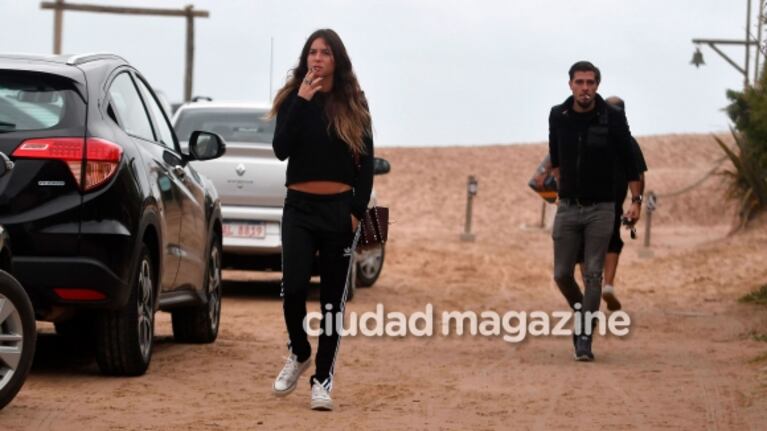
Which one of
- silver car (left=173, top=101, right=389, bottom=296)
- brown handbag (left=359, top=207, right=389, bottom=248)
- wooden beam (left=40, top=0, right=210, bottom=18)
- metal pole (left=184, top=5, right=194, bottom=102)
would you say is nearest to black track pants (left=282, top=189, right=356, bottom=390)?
brown handbag (left=359, top=207, right=389, bottom=248)

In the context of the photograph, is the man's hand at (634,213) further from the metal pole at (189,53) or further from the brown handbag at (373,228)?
the metal pole at (189,53)

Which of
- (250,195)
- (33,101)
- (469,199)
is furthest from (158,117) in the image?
(469,199)

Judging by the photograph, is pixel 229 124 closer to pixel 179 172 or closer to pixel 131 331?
pixel 179 172

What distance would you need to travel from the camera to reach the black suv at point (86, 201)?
29.8ft

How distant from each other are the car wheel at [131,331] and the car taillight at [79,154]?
0.56m

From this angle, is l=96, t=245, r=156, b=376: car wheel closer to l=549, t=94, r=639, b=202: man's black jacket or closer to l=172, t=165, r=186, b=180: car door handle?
l=172, t=165, r=186, b=180: car door handle

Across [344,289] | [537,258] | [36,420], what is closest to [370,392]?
[344,289]

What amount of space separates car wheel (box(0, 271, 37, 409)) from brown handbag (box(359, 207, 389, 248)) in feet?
6.08

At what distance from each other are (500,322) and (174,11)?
29570 mm

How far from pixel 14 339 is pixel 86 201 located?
126 cm

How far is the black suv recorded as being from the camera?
29.8 ft

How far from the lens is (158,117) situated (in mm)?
11195

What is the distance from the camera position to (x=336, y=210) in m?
8.94

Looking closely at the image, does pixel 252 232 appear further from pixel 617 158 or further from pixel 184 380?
pixel 184 380
